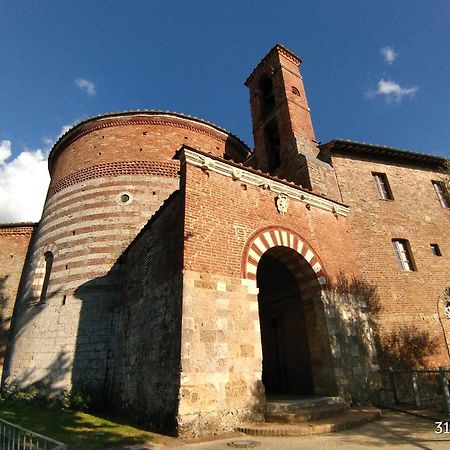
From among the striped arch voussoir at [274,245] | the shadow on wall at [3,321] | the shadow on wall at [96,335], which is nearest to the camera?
the striped arch voussoir at [274,245]

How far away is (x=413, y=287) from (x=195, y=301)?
888cm

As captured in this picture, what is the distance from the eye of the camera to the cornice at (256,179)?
26.7ft

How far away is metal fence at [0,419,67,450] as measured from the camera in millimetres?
3686

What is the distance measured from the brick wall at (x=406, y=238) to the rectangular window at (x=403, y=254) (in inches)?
7.4

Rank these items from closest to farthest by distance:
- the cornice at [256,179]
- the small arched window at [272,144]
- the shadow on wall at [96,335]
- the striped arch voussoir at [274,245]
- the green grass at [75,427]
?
1. the green grass at [75,427]
2. the striped arch voussoir at [274,245]
3. the cornice at [256,179]
4. the shadow on wall at [96,335]
5. the small arched window at [272,144]

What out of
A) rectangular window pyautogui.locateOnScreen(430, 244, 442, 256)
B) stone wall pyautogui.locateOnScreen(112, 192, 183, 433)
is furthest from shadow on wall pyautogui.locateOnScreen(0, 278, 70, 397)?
rectangular window pyautogui.locateOnScreen(430, 244, 442, 256)

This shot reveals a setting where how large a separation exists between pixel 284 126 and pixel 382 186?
488 cm

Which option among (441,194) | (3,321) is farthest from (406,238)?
(3,321)

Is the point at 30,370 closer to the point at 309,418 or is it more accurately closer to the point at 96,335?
the point at 96,335

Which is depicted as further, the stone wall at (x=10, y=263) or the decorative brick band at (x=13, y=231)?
the decorative brick band at (x=13, y=231)

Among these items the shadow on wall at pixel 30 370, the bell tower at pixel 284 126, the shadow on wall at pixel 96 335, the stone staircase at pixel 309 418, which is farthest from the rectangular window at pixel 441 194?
the shadow on wall at pixel 30 370

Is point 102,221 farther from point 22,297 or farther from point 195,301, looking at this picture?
point 195,301

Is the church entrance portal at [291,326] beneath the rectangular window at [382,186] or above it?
beneath

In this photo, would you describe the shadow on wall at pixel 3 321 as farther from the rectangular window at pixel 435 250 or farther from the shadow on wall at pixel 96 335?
the rectangular window at pixel 435 250
